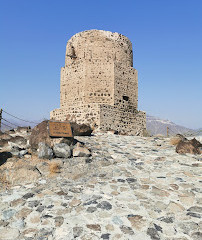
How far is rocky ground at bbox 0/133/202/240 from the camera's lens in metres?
2.81

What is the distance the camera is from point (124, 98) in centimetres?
1495

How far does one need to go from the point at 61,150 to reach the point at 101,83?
30.0 ft

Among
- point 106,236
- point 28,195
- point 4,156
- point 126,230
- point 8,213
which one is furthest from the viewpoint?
point 4,156

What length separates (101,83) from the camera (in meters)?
14.1

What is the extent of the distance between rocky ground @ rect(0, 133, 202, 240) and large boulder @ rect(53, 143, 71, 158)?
196mm

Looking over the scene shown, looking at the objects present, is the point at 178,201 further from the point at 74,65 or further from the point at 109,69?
the point at 74,65

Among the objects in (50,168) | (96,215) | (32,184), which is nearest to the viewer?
(96,215)

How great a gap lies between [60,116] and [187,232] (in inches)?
495

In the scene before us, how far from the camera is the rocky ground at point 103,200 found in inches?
111

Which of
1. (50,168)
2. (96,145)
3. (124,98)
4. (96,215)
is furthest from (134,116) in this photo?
(96,215)

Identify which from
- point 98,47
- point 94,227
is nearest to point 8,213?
point 94,227

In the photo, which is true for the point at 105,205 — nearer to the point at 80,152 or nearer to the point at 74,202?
the point at 74,202

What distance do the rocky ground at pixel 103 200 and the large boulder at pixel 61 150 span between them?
196 millimetres

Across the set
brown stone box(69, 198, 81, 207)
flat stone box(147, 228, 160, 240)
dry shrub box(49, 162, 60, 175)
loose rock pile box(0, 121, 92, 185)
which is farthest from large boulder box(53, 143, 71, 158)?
flat stone box(147, 228, 160, 240)
